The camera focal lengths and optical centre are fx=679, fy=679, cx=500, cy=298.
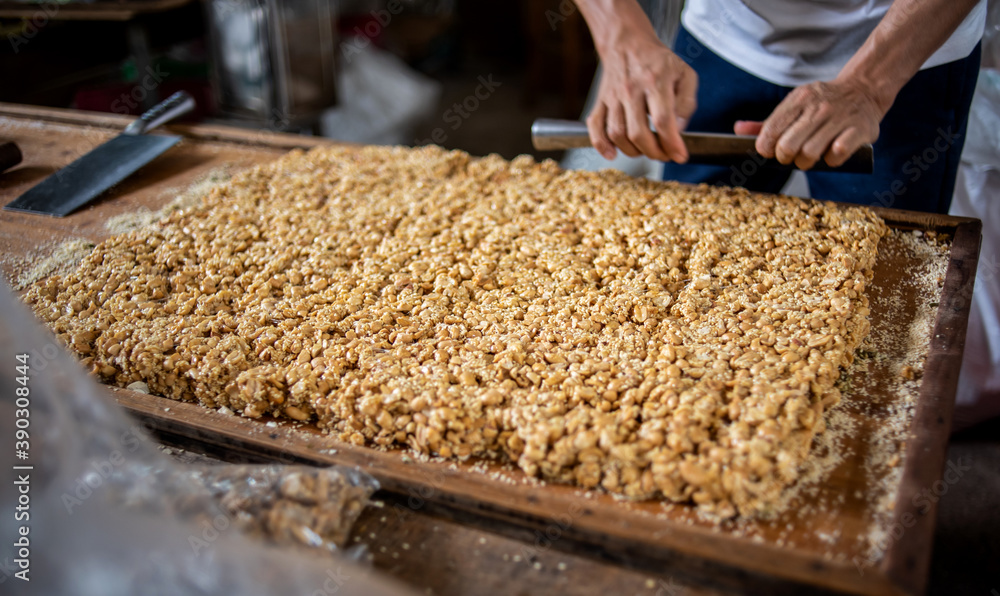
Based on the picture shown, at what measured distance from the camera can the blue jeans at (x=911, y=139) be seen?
4.72 ft

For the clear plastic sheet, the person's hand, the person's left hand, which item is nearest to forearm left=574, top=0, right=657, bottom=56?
the person's hand

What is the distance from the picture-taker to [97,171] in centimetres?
155

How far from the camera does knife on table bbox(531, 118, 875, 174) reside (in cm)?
124

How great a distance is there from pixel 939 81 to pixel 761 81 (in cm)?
35

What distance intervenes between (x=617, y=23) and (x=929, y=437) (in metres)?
1.06

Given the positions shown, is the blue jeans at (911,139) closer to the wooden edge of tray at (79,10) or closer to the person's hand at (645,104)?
the person's hand at (645,104)

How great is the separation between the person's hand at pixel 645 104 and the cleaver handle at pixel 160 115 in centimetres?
113

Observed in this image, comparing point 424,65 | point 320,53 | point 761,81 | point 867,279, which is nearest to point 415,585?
point 867,279

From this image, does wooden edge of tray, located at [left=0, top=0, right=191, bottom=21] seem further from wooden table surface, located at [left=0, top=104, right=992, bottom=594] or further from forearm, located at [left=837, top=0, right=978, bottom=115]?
forearm, located at [left=837, top=0, right=978, bottom=115]

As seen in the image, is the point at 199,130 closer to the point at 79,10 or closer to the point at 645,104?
the point at 645,104

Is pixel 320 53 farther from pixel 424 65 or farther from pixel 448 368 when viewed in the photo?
pixel 448 368

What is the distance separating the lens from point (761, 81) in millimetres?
1577

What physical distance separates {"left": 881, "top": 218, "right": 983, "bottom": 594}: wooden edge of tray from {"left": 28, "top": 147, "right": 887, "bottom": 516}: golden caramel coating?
104 millimetres

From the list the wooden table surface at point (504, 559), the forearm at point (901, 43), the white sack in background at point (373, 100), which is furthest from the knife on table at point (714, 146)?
the white sack in background at point (373, 100)
